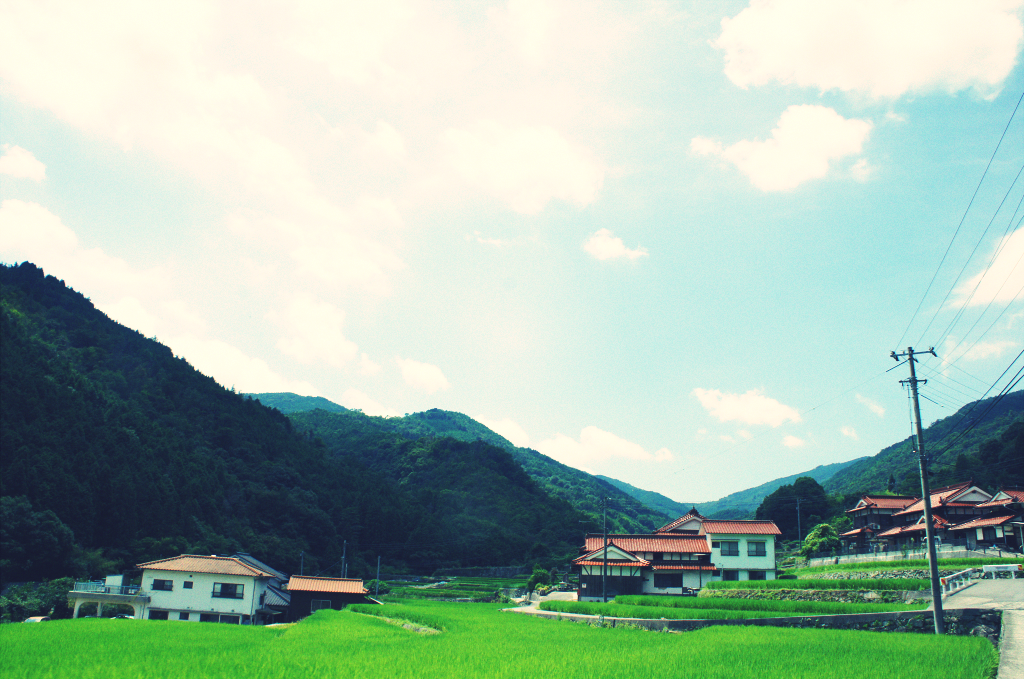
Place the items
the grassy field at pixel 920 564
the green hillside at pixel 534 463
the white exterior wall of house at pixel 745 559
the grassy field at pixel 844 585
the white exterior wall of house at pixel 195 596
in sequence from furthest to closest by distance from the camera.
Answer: the green hillside at pixel 534 463 → the white exterior wall of house at pixel 745 559 → the white exterior wall of house at pixel 195 596 → the grassy field at pixel 920 564 → the grassy field at pixel 844 585

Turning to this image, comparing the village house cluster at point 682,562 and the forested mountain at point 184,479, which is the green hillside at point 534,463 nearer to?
the forested mountain at point 184,479

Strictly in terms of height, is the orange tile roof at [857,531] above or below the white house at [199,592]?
above

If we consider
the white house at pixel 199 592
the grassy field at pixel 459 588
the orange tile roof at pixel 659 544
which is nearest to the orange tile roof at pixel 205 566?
the white house at pixel 199 592

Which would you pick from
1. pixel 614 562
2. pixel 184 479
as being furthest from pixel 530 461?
pixel 614 562

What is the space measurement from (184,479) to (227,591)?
31.6m

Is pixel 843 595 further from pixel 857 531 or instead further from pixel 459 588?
pixel 459 588

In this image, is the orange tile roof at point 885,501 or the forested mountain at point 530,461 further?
the forested mountain at point 530,461

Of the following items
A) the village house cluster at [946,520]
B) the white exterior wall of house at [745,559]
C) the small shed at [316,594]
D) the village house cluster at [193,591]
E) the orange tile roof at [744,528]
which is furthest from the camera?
the small shed at [316,594]

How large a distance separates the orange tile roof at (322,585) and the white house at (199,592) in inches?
209

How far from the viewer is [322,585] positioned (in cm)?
4575

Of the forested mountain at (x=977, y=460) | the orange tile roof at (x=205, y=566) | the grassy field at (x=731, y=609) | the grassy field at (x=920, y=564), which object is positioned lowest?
the orange tile roof at (x=205, y=566)

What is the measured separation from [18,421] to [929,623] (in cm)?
6345

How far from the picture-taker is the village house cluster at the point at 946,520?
41.6 m

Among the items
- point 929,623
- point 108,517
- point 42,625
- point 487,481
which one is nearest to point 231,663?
point 42,625
